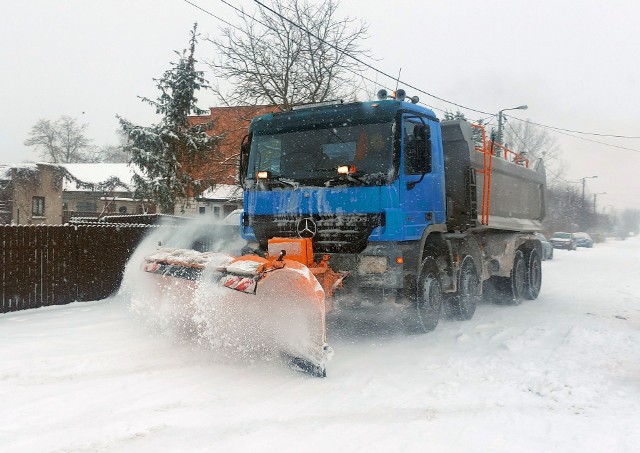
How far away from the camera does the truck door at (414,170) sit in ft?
20.2

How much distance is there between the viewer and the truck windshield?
20.0 feet

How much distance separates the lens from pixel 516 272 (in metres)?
10.5

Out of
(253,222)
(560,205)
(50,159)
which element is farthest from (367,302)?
(50,159)

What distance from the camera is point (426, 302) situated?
22.1ft

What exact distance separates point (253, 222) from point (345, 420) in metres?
3.41

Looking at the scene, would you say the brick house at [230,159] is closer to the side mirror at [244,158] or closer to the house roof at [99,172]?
the side mirror at [244,158]

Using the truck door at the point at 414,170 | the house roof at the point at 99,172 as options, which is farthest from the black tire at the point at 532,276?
the house roof at the point at 99,172

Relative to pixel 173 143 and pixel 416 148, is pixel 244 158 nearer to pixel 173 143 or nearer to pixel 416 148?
pixel 416 148

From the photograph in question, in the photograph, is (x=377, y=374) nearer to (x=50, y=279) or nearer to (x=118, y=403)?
(x=118, y=403)

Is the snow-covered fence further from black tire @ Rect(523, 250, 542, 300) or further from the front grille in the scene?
black tire @ Rect(523, 250, 542, 300)

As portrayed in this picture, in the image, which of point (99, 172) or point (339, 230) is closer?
point (339, 230)

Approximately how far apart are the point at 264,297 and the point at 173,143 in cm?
1847

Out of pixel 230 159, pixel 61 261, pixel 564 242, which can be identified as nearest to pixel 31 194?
pixel 230 159

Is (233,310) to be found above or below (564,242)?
above
